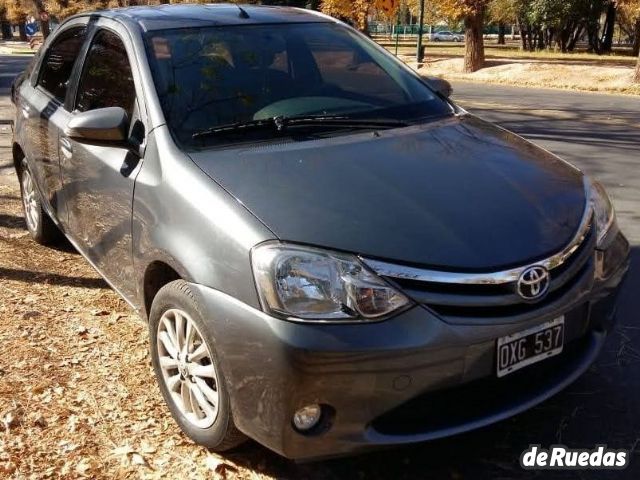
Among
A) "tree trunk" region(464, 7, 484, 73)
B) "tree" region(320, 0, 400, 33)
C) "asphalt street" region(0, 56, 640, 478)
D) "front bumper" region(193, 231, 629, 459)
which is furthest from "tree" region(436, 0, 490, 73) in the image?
"front bumper" region(193, 231, 629, 459)

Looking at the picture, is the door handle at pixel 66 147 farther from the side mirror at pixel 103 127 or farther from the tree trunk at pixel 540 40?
the tree trunk at pixel 540 40

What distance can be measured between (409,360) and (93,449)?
4.93 feet

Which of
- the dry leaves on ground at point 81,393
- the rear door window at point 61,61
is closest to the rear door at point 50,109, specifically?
the rear door window at point 61,61

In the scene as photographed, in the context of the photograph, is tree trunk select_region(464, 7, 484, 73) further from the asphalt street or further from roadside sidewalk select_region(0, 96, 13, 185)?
the asphalt street

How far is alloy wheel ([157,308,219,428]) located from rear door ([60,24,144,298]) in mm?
526

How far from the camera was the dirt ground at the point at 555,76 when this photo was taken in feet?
59.0

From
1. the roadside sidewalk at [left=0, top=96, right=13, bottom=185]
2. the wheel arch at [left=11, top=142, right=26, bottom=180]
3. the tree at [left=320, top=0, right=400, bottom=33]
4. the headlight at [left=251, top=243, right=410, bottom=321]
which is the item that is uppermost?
the tree at [left=320, top=0, right=400, bottom=33]

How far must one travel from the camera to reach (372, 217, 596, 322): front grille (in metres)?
2.41

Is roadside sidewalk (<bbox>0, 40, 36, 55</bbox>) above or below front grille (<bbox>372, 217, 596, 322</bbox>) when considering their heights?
below

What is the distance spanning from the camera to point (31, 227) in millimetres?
5664

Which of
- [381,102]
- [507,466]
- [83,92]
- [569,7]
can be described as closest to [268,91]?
Result: [381,102]

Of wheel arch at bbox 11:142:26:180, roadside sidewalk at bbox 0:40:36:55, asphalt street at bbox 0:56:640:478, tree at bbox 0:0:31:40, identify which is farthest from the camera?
tree at bbox 0:0:31:40

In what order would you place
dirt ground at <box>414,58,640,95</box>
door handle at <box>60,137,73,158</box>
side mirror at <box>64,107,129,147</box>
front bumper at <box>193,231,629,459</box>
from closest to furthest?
front bumper at <box>193,231,629,459</box>
side mirror at <box>64,107,129,147</box>
door handle at <box>60,137,73,158</box>
dirt ground at <box>414,58,640,95</box>

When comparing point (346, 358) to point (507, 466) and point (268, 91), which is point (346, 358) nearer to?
point (507, 466)
